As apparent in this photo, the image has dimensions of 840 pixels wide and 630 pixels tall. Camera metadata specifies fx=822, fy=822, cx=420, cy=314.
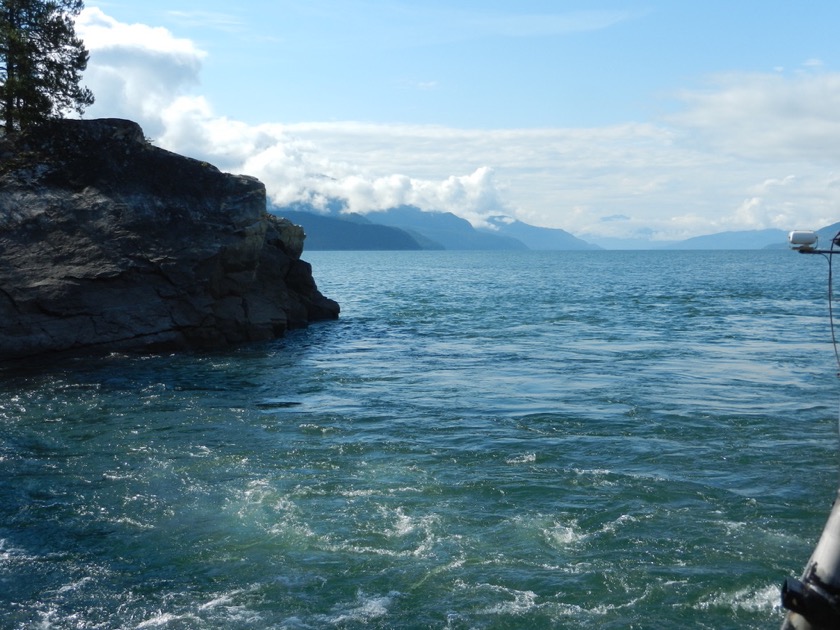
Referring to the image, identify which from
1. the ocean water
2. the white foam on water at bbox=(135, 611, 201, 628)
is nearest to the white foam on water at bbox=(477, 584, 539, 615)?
the ocean water

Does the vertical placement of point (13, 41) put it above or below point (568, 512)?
above

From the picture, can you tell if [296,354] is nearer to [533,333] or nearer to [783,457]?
[533,333]

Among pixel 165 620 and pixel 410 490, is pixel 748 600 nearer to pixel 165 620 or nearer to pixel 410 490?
pixel 410 490

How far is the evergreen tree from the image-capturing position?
96.3 feet

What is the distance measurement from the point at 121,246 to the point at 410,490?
61.3 ft

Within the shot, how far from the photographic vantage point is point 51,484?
46.6 ft

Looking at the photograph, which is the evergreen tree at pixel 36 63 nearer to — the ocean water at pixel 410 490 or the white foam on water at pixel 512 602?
the ocean water at pixel 410 490

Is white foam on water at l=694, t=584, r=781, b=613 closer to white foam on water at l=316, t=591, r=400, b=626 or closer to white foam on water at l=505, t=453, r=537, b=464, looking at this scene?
white foam on water at l=316, t=591, r=400, b=626

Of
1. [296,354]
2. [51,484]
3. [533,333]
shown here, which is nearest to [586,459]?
[51,484]

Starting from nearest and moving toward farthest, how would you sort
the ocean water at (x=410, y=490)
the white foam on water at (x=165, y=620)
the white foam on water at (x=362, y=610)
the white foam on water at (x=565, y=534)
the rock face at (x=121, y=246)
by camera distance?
the white foam on water at (x=165, y=620)
the white foam on water at (x=362, y=610)
the ocean water at (x=410, y=490)
the white foam on water at (x=565, y=534)
the rock face at (x=121, y=246)

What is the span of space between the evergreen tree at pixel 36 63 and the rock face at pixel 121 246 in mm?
1004

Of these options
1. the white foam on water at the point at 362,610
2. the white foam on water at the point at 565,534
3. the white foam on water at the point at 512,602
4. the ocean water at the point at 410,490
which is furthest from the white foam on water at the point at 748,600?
the white foam on water at the point at 362,610

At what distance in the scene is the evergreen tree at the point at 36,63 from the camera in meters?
29.3

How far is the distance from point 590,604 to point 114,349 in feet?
71.5
